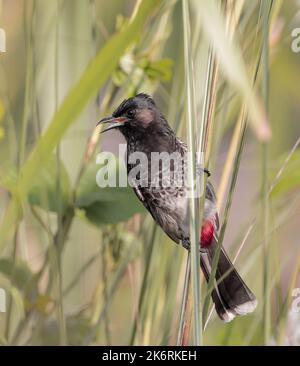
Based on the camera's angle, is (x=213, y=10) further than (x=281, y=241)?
No

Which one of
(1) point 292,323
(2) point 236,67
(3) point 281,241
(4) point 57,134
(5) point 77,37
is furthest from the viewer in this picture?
(3) point 281,241

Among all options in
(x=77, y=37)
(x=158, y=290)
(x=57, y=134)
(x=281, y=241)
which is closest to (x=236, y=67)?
(x=57, y=134)

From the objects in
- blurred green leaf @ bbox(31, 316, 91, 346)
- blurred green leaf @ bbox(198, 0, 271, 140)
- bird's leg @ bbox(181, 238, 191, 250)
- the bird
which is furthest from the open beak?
blurred green leaf @ bbox(198, 0, 271, 140)

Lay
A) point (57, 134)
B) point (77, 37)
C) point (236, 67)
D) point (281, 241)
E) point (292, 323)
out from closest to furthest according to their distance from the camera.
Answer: point (236, 67)
point (57, 134)
point (292, 323)
point (77, 37)
point (281, 241)

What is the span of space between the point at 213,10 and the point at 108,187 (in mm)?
552

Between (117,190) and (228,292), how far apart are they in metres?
0.22

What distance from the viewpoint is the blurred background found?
88 centimetres

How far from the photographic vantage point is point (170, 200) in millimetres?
953

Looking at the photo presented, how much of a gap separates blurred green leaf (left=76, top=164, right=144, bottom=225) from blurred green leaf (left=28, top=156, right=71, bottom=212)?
2cm

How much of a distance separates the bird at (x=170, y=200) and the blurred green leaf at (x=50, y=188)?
3.7 inches

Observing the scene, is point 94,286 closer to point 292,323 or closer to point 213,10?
point 292,323
